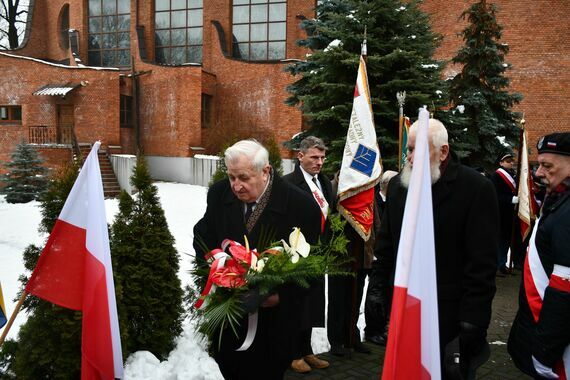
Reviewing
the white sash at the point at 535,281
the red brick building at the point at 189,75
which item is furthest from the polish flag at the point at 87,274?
the red brick building at the point at 189,75

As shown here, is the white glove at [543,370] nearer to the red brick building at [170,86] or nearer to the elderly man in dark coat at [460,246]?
the elderly man in dark coat at [460,246]

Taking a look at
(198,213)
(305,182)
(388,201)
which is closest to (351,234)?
(305,182)

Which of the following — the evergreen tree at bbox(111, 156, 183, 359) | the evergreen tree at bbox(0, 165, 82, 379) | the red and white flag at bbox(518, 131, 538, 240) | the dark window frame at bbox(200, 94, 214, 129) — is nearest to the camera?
the evergreen tree at bbox(0, 165, 82, 379)

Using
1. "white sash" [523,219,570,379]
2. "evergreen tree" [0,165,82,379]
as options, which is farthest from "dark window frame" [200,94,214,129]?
"white sash" [523,219,570,379]

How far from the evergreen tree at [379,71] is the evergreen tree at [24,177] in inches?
482

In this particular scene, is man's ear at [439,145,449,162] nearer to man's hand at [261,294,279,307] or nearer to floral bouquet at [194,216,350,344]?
floral bouquet at [194,216,350,344]

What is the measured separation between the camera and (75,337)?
11.8ft

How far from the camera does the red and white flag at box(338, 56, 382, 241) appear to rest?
494 cm

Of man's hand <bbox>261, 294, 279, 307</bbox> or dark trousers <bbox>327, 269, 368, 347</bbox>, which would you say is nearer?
man's hand <bbox>261, 294, 279, 307</bbox>

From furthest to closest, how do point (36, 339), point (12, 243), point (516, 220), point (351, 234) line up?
point (12, 243) → point (516, 220) → point (351, 234) → point (36, 339)

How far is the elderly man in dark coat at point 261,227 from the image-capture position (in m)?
2.96

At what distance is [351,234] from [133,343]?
7.50 feet

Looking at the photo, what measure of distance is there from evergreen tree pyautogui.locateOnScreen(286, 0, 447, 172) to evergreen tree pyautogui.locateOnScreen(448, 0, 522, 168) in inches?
97.4

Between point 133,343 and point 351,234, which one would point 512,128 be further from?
point 133,343
